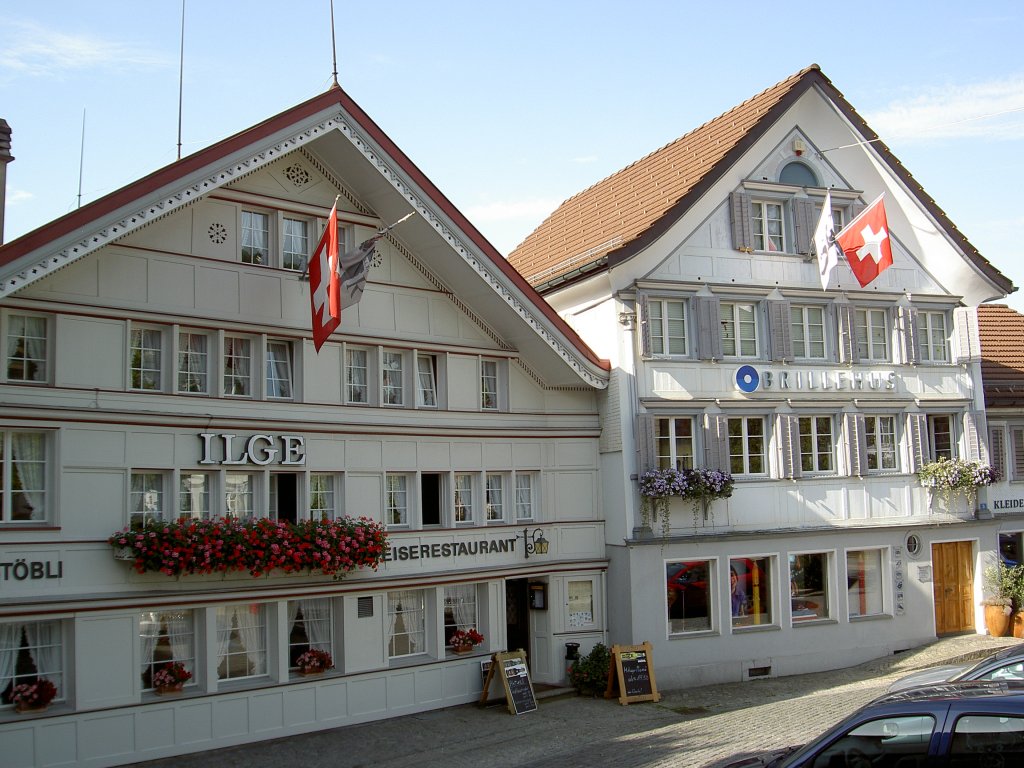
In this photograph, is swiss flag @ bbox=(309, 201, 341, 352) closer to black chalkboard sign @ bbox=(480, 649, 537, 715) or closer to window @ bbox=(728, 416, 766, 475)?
black chalkboard sign @ bbox=(480, 649, 537, 715)

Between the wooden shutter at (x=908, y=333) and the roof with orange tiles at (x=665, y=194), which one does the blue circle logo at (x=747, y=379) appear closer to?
the roof with orange tiles at (x=665, y=194)

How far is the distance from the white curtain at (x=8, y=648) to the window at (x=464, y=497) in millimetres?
7750

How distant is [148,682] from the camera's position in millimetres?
16125

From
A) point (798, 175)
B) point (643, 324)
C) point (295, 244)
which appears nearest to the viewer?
point (295, 244)

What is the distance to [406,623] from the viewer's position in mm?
19094

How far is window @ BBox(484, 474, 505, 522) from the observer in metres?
20.4

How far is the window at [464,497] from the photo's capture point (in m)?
19.9

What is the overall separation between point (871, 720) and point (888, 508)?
1544 centimetres

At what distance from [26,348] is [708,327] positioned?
503 inches

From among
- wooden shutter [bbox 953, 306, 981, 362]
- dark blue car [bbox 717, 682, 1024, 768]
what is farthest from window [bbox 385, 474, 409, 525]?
wooden shutter [bbox 953, 306, 981, 362]

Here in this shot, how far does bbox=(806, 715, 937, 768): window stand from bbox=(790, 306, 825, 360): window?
14777 millimetres

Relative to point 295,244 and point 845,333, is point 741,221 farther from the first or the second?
point 295,244

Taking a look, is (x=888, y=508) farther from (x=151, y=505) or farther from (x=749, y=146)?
(x=151, y=505)

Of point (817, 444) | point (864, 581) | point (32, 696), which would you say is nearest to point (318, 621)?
point (32, 696)
